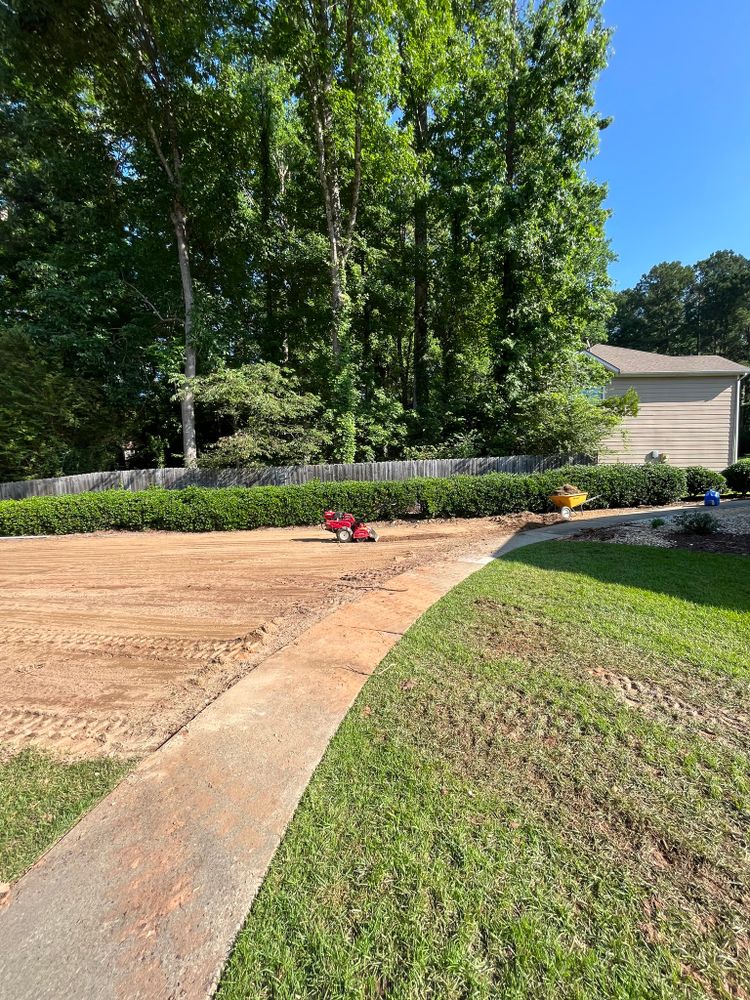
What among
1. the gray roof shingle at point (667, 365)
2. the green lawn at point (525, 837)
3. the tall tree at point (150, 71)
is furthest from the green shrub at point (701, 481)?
the tall tree at point (150, 71)

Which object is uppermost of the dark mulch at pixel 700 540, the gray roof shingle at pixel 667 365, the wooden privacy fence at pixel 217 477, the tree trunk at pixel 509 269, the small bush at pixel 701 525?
the tree trunk at pixel 509 269

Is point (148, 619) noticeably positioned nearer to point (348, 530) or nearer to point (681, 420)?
point (348, 530)

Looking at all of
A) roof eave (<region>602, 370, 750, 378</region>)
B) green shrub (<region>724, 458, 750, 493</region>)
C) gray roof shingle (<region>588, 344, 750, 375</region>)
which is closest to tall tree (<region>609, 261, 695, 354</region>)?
gray roof shingle (<region>588, 344, 750, 375</region>)

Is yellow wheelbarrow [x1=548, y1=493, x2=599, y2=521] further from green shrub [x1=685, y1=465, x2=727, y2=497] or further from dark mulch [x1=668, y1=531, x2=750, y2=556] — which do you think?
green shrub [x1=685, y1=465, x2=727, y2=497]

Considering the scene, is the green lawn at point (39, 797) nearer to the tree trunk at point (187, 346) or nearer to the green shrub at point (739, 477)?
the tree trunk at point (187, 346)

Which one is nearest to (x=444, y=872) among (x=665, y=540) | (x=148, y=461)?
(x=665, y=540)

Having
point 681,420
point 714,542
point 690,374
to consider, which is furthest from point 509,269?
point 714,542

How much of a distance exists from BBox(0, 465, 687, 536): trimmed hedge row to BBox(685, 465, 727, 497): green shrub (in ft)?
18.2

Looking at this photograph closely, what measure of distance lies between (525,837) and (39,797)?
2542 millimetres

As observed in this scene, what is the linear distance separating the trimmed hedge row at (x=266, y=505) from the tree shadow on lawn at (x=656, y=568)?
4.07m

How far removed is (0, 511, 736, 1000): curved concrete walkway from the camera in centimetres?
144

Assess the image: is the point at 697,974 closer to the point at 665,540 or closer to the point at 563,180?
the point at 665,540

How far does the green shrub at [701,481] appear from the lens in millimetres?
13734

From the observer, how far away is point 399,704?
2.95 meters
